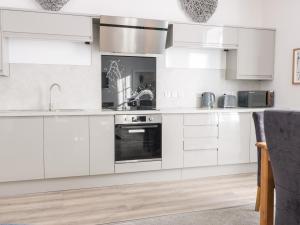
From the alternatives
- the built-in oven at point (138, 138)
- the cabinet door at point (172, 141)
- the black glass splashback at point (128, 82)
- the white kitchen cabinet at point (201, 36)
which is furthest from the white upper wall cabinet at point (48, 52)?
→ the cabinet door at point (172, 141)

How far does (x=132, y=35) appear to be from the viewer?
354 centimetres

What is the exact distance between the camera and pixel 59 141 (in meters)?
3.18

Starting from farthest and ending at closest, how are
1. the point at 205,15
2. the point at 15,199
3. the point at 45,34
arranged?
1. the point at 205,15
2. the point at 45,34
3. the point at 15,199

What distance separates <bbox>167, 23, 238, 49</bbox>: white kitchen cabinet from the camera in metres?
3.75

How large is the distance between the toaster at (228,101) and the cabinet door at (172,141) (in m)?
0.92

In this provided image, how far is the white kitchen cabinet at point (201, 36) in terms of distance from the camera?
12.3ft

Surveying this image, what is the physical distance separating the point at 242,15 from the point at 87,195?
3483 mm

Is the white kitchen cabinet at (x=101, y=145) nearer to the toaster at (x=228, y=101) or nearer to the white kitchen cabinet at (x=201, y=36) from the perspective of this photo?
the white kitchen cabinet at (x=201, y=36)

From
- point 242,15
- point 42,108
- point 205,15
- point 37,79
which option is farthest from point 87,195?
point 242,15

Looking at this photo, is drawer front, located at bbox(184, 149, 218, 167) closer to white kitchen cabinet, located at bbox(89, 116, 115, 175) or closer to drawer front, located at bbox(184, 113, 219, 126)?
drawer front, located at bbox(184, 113, 219, 126)

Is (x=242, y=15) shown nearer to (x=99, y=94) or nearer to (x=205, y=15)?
(x=205, y=15)

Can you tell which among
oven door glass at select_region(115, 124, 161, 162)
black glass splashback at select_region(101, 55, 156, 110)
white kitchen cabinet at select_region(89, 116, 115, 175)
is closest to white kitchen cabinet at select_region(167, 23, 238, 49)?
black glass splashback at select_region(101, 55, 156, 110)

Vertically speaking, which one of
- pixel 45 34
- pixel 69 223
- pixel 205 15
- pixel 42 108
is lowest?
pixel 69 223

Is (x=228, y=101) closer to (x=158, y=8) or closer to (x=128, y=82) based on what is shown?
(x=128, y=82)
